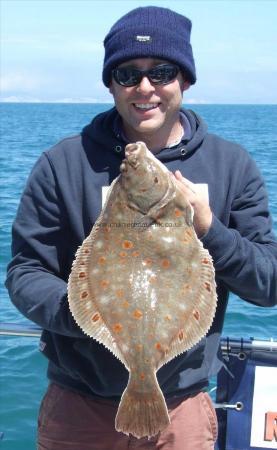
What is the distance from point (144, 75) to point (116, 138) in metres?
0.40

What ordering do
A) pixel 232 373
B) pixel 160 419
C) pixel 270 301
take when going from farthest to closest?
pixel 232 373 → pixel 270 301 → pixel 160 419

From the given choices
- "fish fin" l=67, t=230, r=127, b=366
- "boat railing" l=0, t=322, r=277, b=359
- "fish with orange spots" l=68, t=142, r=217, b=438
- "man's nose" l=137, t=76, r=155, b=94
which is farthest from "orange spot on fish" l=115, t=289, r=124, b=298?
"boat railing" l=0, t=322, r=277, b=359

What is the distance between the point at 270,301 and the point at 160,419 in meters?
0.86

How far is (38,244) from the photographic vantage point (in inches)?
127

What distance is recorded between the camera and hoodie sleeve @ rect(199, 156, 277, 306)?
2.95 metres

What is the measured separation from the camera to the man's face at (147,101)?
312 centimetres

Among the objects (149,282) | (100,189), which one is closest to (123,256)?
(149,282)

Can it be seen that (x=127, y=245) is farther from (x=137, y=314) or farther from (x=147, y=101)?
(x=147, y=101)

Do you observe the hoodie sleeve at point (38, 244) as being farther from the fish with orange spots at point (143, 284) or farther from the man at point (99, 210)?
the fish with orange spots at point (143, 284)

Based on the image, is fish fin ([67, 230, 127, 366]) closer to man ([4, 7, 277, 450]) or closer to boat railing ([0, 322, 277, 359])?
man ([4, 7, 277, 450])

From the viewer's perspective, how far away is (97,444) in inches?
129

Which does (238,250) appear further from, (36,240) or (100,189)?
(36,240)

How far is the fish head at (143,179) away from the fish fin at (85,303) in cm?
27

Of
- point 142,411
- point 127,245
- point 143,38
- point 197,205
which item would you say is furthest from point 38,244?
point 143,38
